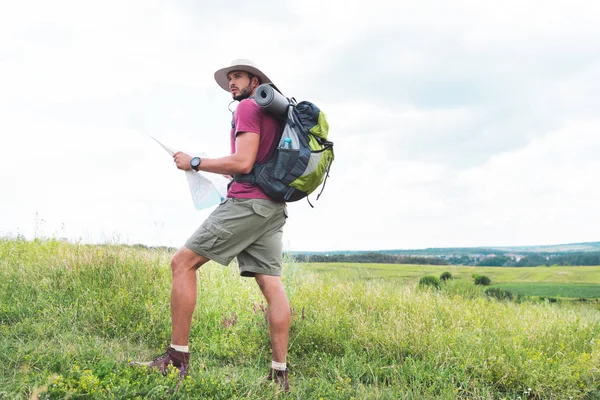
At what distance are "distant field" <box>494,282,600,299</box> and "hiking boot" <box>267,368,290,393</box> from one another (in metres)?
7.88

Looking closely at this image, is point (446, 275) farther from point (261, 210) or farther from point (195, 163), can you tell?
point (195, 163)

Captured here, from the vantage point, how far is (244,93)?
167 inches

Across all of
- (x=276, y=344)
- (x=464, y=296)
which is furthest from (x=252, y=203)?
(x=464, y=296)

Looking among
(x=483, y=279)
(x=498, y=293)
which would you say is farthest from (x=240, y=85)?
(x=483, y=279)

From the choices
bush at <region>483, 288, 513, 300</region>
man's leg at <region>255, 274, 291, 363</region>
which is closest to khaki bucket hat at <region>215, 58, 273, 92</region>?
man's leg at <region>255, 274, 291, 363</region>

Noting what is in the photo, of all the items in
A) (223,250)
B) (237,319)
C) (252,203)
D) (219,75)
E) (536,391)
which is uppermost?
(219,75)

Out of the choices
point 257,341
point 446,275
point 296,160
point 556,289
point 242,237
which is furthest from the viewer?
point 446,275

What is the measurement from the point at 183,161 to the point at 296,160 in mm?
949

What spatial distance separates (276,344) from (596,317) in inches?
190

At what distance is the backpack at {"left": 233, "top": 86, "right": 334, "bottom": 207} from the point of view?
3.90 m

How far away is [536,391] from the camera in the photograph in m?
4.31

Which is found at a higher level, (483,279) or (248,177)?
(248,177)

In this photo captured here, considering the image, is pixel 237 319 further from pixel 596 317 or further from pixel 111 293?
pixel 596 317

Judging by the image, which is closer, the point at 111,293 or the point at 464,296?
the point at 111,293
